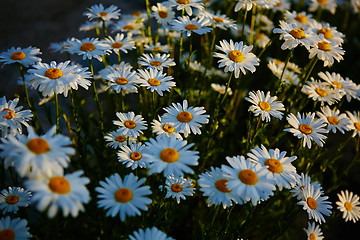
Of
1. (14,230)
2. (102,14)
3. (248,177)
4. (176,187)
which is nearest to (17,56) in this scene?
(102,14)

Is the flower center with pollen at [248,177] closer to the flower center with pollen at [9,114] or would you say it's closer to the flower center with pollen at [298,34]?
the flower center with pollen at [298,34]

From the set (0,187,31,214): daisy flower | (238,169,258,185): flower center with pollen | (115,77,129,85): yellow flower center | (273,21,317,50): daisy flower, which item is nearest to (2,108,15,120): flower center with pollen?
(0,187,31,214): daisy flower

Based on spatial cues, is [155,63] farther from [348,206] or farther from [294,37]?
[348,206]

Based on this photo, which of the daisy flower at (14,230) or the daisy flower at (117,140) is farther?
the daisy flower at (117,140)

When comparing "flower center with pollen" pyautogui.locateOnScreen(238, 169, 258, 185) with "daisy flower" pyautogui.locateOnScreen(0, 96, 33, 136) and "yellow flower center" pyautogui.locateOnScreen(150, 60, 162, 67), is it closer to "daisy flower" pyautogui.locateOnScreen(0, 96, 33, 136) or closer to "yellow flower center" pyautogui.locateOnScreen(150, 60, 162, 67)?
"yellow flower center" pyautogui.locateOnScreen(150, 60, 162, 67)

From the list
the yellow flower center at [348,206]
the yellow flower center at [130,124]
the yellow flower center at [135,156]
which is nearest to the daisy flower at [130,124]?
the yellow flower center at [130,124]

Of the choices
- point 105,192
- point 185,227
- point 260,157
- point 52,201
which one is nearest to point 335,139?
point 185,227
